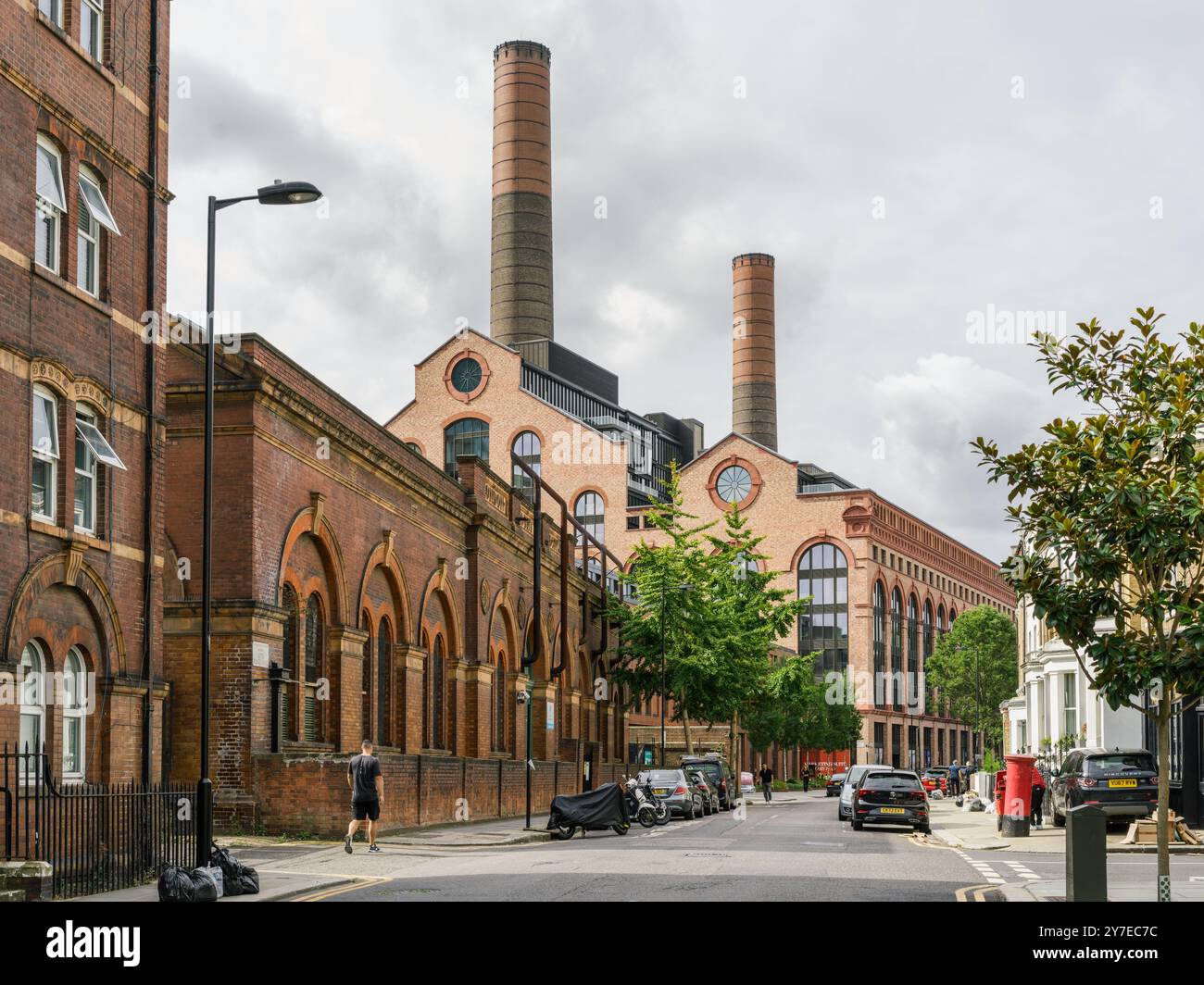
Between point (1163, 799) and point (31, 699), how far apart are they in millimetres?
12728

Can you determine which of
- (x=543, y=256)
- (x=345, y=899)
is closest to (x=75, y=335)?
(x=345, y=899)

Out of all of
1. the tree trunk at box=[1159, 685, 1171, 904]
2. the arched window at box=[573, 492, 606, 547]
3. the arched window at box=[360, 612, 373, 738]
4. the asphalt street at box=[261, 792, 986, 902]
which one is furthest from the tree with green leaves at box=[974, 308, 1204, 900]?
the arched window at box=[573, 492, 606, 547]

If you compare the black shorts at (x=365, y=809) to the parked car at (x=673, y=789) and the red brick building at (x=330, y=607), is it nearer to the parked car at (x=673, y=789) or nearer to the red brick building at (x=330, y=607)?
the red brick building at (x=330, y=607)

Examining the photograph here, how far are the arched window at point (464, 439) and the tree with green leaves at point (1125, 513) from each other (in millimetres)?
75090

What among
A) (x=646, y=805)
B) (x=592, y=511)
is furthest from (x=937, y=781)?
(x=646, y=805)

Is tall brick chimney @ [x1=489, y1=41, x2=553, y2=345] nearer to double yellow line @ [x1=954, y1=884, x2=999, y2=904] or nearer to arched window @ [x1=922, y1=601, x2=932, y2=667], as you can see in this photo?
arched window @ [x1=922, y1=601, x2=932, y2=667]

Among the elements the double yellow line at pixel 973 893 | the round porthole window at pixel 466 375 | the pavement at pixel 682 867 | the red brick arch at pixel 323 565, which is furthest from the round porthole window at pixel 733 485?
the double yellow line at pixel 973 893

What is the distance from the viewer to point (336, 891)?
17.8m

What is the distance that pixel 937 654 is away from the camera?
9338cm

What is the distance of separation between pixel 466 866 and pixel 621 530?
7335 centimetres

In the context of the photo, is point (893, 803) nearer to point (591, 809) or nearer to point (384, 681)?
point (591, 809)

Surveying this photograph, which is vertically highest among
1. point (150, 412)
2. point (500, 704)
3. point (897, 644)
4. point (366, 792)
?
point (150, 412)
